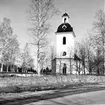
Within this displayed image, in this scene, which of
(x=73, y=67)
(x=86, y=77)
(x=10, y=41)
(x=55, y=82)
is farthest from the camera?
(x=73, y=67)

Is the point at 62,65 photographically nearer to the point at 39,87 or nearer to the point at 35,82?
the point at 35,82

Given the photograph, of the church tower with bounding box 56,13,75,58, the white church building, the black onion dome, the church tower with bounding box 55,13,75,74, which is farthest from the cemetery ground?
the black onion dome

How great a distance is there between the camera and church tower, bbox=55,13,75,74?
44.9 m

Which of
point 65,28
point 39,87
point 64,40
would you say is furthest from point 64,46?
point 39,87

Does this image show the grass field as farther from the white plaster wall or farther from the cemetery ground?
the white plaster wall

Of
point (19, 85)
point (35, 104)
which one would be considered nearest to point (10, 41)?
point (19, 85)

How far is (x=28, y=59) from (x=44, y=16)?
39.6 m

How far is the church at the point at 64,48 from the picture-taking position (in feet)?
147

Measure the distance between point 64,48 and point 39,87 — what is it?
30.9 m

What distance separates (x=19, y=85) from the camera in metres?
14.8

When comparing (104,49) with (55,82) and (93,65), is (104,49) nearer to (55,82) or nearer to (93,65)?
(93,65)

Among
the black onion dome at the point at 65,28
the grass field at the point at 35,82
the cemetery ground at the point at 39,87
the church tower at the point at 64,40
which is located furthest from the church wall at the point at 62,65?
the cemetery ground at the point at 39,87

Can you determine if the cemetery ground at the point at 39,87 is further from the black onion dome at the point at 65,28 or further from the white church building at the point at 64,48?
the black onion dome at the point at 65,28

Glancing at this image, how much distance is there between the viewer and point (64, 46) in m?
45.4
